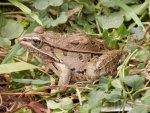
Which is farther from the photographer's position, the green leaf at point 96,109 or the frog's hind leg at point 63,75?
the frog's hind leg at point 63,75

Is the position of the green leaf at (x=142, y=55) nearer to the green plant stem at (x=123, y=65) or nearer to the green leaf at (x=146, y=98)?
the green plant stem at (x=123, y=65)

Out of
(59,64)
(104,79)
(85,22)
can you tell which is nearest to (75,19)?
(85,22)

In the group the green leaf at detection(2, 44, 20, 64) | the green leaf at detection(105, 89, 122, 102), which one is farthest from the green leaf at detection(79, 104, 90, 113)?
the green leaf at detection(2, 44, 20, 64)

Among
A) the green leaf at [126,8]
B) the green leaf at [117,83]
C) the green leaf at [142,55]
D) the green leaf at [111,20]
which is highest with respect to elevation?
the green leaf at [126,8]

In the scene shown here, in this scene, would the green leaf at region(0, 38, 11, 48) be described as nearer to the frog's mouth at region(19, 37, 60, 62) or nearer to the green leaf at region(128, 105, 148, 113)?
the frog's mouth at region(19, 37, 60, 62)

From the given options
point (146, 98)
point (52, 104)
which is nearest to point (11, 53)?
point (52, 104)

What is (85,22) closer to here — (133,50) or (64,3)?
(64,3)

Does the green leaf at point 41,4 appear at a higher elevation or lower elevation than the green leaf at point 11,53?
higher

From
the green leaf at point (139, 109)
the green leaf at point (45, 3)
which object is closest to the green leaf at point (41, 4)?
the green leaf at point (45, 3)

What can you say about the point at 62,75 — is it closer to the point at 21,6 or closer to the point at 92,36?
the point at 92,36
